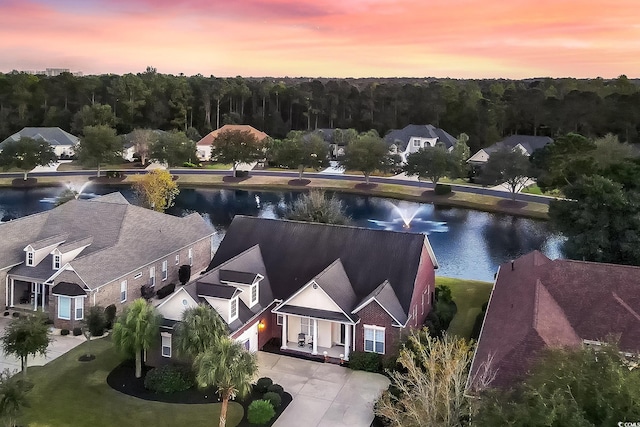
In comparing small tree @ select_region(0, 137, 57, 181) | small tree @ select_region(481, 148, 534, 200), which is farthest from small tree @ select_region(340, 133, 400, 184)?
small tree @ select_region(0, 137, 57, 181)

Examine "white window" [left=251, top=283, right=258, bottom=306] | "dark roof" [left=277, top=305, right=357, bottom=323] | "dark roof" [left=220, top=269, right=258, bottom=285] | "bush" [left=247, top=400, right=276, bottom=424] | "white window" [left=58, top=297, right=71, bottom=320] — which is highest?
"dark roof" [left=220, top=269, right=258, bottom=285]

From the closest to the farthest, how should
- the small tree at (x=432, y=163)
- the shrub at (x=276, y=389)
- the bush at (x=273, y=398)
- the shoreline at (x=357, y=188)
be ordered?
1. the bush at (x=273, y=398)
2. the shrub at (x=276, y=389)
3. the shoreline at (x=357, y=188)
4. the small tree at (x=432, y=163)

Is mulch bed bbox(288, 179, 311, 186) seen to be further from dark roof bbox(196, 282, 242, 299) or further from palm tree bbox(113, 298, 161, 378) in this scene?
palm tree bbox(113, 298, 161, 378)

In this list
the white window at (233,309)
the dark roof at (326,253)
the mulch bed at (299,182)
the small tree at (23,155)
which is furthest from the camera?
the mulch bed at (299,182)

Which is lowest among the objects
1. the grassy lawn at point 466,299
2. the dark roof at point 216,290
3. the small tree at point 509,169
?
the grassy lawn at point 466,299

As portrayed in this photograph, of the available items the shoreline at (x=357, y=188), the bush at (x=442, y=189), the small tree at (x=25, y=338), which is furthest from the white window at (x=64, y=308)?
the bush at (x=442, y=189)

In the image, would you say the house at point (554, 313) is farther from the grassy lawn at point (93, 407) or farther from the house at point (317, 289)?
the grassy lawn at point (93, 407)
